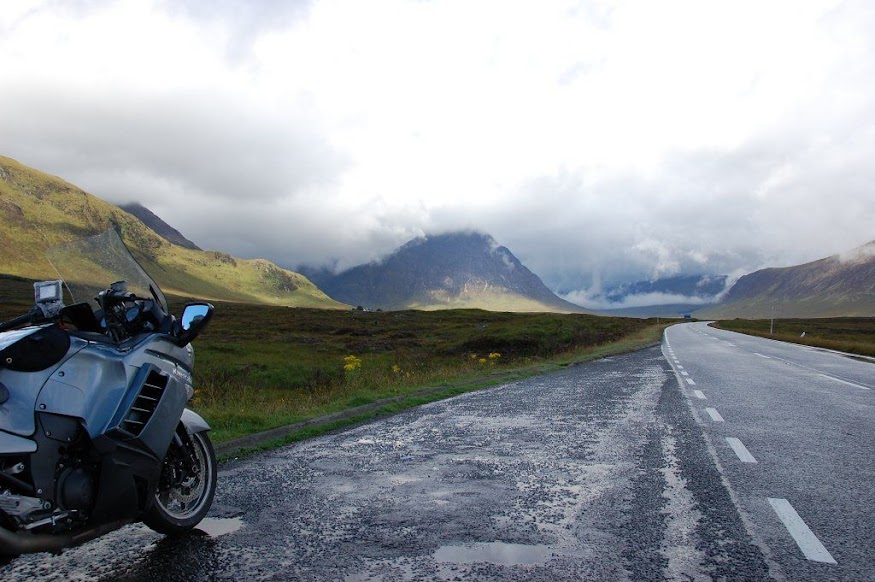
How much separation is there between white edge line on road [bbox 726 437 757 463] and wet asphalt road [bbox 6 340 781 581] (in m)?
0.34

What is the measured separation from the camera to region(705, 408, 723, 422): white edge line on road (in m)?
10.2

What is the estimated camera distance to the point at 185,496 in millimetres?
4820

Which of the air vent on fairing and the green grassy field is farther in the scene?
the green grassy field

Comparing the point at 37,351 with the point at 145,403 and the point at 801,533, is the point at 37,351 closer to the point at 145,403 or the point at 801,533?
the point at 145,403

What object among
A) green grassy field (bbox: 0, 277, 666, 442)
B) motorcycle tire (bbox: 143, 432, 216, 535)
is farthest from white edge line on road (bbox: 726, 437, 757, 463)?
green grassy field (bbox: 0, 277, 666, 442)

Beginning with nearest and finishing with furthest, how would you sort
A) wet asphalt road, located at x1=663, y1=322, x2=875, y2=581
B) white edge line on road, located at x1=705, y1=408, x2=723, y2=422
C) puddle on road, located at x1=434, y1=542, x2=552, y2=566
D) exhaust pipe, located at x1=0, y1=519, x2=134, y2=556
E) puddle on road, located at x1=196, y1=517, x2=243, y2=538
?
exhaust pipe, located at x1=0, y1=519, x2=134, y2=556 < puddle on road, located at x1=434, y1=542, x2=552, y2=566 < wet asphalt road, located at x1=663, y1=322, x2=875, y2=581 < puddle on road, located at x1=196, y1=517, x2=243, y2=538 < white edge line on road, located at x1=705, y1=408, x2=723, y2=422

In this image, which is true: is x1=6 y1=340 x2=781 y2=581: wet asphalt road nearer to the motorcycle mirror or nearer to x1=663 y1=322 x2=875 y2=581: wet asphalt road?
x1=663 y1=322 x2=875 y2=581: wet asphalt road

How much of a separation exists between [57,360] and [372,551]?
2.37 meters

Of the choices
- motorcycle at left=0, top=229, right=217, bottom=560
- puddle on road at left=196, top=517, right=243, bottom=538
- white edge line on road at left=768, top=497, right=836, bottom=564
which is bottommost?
puddle on road at left=196, top=517, right=243, bottom=538

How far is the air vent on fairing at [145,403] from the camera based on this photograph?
3.99 meters

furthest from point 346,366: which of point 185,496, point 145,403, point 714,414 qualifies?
point 145,403

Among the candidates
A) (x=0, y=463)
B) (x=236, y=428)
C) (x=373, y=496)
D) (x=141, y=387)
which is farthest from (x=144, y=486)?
(x=236, y=428)

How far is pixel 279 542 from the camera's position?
4484mm

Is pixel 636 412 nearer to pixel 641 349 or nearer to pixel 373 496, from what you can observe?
pixel 373 496
